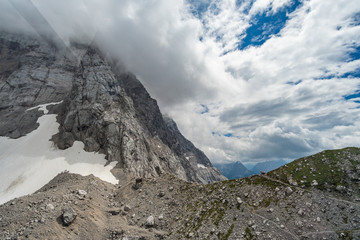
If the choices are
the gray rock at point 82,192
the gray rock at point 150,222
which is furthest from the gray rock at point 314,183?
the gray rock at point 82,192

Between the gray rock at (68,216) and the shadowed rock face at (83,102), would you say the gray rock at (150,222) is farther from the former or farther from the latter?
the shadowed rock face at (83,102)

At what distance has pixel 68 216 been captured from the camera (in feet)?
84.8

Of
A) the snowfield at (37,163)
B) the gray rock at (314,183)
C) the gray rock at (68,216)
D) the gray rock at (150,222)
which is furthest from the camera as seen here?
the snowfield at (37,163)

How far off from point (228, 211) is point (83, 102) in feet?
243

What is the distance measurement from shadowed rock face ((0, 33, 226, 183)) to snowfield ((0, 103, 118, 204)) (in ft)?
12.4

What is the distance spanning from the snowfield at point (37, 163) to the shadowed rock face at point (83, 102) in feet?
12.4

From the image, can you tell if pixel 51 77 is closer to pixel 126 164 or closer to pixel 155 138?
pixel 155 138

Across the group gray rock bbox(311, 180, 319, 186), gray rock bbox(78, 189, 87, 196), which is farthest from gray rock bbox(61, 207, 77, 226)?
gray rock bbox(311, 180, 319, 186)

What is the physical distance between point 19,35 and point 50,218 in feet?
484

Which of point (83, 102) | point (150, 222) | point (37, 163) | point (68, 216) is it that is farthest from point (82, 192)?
point (83, 102)

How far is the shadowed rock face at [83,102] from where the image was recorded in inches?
2633

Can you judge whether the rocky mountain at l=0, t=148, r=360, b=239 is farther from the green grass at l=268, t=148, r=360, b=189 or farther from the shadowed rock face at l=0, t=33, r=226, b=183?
the shadowed rock face at l=0, t=33, r=226, b=183

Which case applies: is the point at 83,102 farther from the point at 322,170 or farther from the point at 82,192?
the point at 322,170

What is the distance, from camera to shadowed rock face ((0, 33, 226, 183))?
66875 mm
